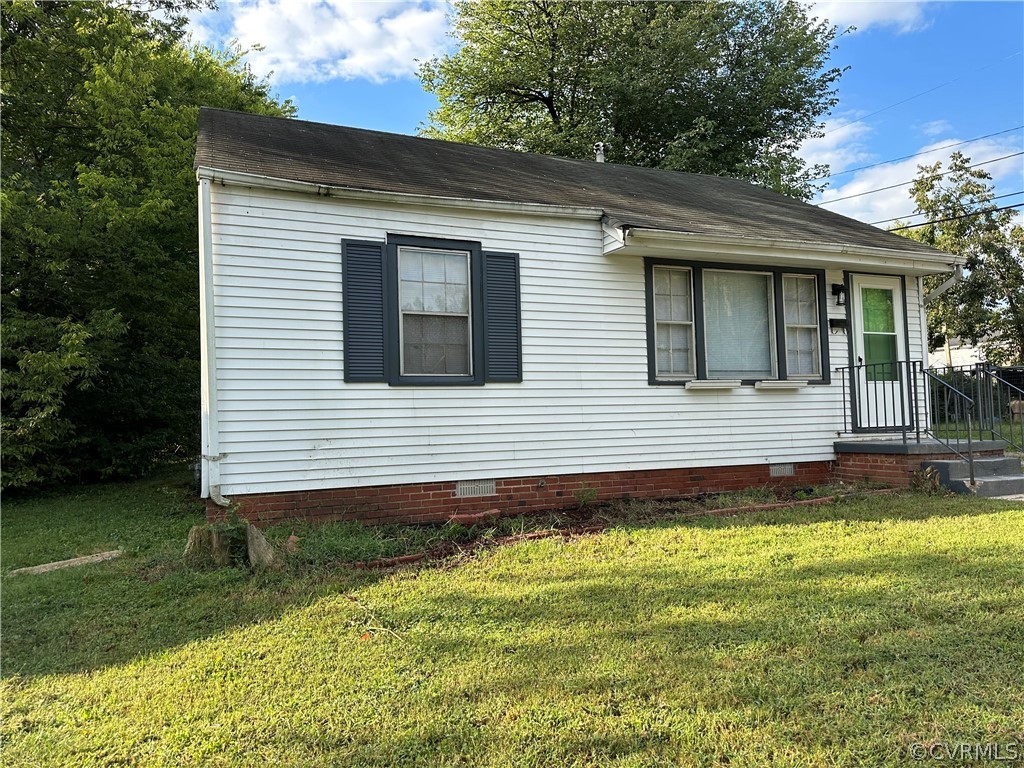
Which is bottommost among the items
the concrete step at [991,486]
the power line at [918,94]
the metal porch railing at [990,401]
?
the concrete step at [991,486]

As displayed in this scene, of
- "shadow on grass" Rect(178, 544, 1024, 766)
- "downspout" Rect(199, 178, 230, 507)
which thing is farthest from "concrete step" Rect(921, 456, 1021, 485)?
"downspout" Rect(199, 178, 230, 507)

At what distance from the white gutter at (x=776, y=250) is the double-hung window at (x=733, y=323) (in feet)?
1.22

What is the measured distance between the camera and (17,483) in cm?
904

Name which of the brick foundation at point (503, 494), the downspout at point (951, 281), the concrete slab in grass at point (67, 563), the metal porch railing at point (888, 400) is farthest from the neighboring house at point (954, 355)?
the concrete slab in grass at point (67, 563)

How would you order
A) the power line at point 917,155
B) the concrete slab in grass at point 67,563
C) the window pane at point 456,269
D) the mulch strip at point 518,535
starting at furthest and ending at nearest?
the power line at point 917,155
the window pane at point 456,269
the concrete slab in grass at point 67,563
the mulch strip at point 518,535

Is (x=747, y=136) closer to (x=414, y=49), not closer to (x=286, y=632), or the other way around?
(x=414, y=49)

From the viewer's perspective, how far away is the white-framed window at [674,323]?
24.5ft

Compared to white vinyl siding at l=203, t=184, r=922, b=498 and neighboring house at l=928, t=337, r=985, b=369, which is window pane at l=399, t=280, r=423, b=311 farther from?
neighboring house at l=928, t=337, r=985, b=369

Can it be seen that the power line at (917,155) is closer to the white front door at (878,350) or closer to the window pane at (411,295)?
the white front door at (878,350)

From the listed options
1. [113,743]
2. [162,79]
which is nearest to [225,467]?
[113,743]

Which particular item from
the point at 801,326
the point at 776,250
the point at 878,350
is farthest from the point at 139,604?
the point at 878,350

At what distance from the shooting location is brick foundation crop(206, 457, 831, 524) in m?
5.78

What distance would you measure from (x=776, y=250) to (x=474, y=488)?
174 inches

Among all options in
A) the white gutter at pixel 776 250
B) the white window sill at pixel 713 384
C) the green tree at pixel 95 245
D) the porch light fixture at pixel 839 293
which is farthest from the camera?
the green tree at pixel 95 245
